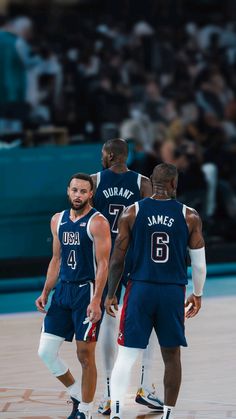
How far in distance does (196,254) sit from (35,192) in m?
6.16

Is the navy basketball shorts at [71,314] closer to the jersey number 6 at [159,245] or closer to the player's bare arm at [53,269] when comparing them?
the player's bare arm at [53,269]

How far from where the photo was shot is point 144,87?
19.4 meters

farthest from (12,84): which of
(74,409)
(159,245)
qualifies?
(159,245)

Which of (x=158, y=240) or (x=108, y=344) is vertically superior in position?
(x=158, y=240)

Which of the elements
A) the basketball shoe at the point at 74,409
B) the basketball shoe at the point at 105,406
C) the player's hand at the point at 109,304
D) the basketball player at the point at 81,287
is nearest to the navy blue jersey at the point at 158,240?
the player's hand at the point at 109,304

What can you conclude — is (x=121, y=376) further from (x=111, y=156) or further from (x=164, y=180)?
(x=111, y=156)

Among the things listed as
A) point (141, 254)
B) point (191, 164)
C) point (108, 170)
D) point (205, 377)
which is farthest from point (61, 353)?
point (191, 164)

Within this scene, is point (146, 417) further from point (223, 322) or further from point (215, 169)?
point (215, 169)

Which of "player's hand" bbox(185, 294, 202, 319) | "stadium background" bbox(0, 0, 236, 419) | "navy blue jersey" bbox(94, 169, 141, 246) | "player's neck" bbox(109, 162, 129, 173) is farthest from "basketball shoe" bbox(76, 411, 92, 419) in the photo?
"player's neck" bbox(109, 162, 129, 173)

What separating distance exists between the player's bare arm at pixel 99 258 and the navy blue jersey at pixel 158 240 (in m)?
0.32

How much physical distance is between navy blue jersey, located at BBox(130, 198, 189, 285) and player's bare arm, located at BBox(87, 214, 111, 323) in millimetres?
322

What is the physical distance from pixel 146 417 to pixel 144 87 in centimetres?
1140

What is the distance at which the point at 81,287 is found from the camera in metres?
8.17

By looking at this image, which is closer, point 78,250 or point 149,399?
point 78,250
